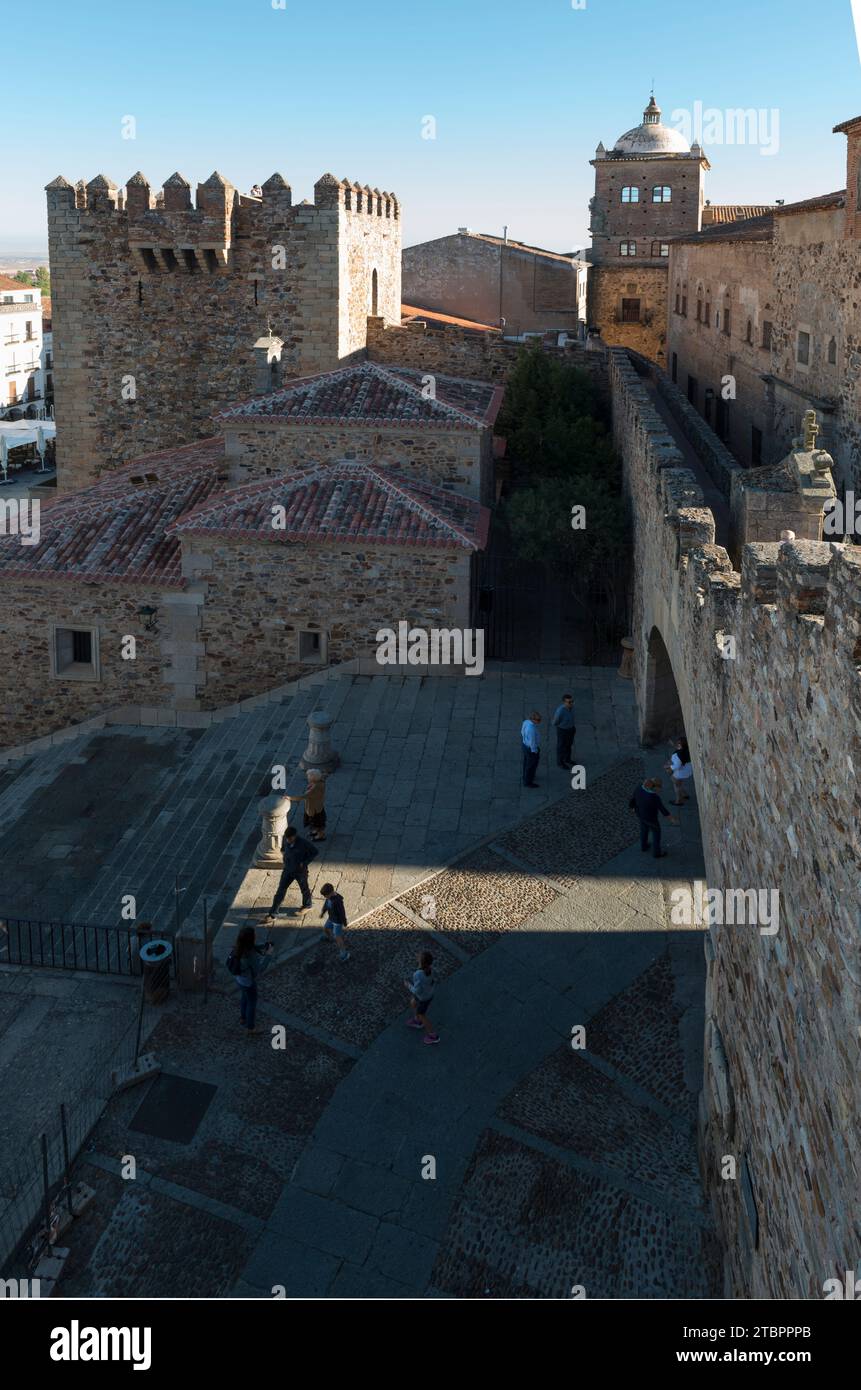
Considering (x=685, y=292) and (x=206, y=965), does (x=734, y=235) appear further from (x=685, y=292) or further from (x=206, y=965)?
(x=206, y=965)

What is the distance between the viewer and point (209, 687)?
17.3 metres

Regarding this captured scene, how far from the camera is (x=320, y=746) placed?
13734mm

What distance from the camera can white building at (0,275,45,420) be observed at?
5241 cm

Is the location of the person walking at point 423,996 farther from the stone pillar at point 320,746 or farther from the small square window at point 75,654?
the small square window at point 75,654

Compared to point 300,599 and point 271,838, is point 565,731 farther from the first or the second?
point 300,599

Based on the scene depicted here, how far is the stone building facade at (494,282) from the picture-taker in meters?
34.9

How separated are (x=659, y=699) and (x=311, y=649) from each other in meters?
5.45

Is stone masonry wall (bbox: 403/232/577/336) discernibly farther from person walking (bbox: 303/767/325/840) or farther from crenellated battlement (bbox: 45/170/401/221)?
person walking (bbox: 303/767/325/840)

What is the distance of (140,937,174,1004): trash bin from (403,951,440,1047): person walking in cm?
224

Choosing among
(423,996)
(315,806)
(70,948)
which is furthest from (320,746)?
(423,996)

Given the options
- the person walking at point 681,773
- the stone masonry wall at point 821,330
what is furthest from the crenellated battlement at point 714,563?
the stone masonry wall at point 821,330

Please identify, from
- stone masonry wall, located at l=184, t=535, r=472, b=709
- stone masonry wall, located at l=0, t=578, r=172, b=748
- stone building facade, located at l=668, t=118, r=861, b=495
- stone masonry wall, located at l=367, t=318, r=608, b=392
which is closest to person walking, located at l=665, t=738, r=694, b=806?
stone building facade, located at l=668, t=118, r=861, b=495
